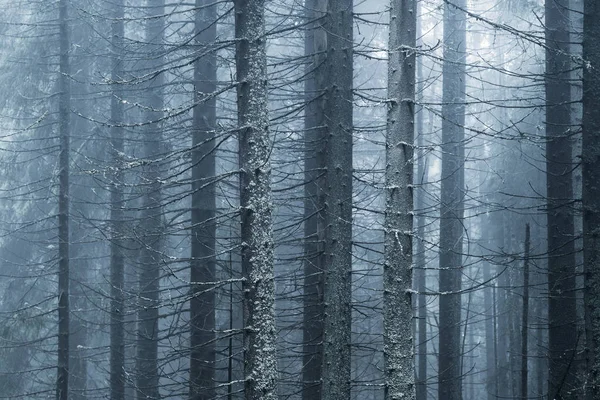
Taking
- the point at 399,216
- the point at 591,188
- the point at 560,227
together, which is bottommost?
the point at 399,216

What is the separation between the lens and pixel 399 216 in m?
7.89

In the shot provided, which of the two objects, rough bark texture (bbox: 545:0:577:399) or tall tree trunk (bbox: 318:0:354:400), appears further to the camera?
rough bark texture (bbox: 545:0:577:399)

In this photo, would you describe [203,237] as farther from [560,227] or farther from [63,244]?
[560,227]

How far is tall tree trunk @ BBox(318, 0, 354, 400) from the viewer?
9664 millimetres

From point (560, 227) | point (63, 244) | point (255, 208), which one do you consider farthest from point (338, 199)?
point (63, 244)

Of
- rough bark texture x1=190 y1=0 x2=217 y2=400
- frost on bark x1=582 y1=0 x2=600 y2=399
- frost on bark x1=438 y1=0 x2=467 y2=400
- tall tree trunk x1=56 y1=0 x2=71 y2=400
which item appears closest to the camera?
frost on bark x1=582 y1=0 x2=600 y2=399

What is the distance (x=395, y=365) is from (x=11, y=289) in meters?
20.0

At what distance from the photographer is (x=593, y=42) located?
9.62 meters

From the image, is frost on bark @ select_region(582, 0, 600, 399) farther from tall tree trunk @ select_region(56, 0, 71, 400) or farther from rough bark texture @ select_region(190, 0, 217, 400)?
tall tree trunk @ select_region(56, 0, 71, 400)

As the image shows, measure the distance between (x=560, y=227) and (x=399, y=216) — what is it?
5059mm

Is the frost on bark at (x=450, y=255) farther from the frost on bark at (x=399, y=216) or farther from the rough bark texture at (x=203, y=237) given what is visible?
the frost on bark at (x=399, y=216)

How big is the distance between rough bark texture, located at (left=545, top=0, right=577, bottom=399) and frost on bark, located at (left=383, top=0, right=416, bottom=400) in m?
3.85

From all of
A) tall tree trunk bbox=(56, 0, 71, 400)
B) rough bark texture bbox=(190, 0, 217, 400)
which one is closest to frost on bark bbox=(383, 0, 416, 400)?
Result: rough bark texture bbox=(190, 0, 217, 400)

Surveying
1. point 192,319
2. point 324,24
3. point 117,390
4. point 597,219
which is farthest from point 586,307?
point 117,390
